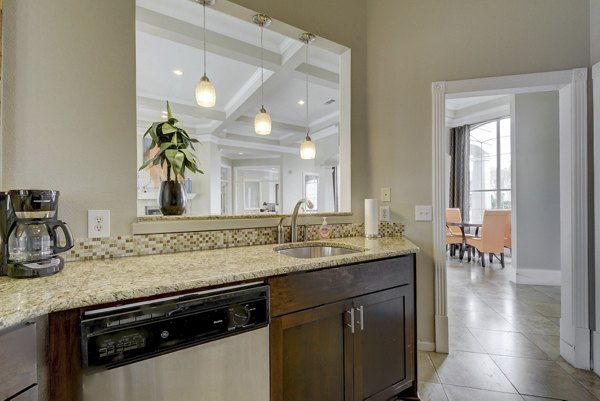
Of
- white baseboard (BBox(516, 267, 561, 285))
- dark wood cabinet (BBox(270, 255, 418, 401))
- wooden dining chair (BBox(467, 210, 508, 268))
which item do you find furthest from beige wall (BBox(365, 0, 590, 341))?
wooden dining chair (BBox(467, 210, 508, 268))

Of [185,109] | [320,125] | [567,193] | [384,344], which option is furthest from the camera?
[320,125]

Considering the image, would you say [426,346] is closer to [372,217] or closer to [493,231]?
[372,217]

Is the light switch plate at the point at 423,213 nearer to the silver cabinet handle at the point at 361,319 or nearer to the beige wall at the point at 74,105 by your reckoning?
the silver cabinet handle at the point at 361,319

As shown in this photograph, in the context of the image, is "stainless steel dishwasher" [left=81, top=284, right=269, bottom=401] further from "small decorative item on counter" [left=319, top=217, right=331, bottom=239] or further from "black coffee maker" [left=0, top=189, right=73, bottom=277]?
"small decorative item on counter" [left=319, top=217, right=331, bottom=239]

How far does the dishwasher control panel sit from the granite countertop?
0.05 m

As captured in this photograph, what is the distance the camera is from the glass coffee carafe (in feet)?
3.39

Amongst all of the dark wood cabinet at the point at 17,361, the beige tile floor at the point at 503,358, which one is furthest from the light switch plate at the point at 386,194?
the dark wood cabinet at the point at 17,361

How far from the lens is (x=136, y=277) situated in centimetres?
101

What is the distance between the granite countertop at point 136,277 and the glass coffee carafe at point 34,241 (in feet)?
0.31

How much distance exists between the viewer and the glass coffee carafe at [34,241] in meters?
1.03

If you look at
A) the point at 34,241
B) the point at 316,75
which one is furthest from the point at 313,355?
the point at 316,75

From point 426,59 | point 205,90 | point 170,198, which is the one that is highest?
point 426,59

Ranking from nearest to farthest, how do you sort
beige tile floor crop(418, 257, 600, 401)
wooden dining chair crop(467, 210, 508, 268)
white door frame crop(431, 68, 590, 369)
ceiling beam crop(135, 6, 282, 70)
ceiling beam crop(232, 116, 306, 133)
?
beige tile floor crop(418, 257, 600, 401)
white door frame crop(431, 68, 590, 369)
ceiling beam crop(135, 6, 282, 70)
wooden dining chair crop(467, 210, 508, 268)
ceiling beam crop(232, 116, 306, 133)

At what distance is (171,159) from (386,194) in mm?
1626
